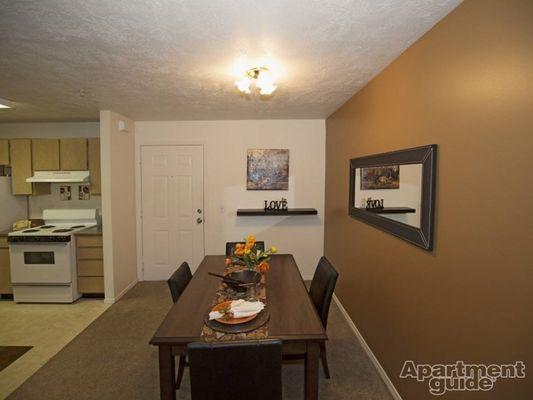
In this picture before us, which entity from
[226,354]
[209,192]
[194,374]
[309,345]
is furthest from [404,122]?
[209,192]

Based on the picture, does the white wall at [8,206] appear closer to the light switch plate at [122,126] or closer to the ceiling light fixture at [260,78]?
the light switch plate at [122,126]

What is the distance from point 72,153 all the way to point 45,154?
387 millimetres

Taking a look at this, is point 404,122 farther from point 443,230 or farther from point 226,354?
point 226,354

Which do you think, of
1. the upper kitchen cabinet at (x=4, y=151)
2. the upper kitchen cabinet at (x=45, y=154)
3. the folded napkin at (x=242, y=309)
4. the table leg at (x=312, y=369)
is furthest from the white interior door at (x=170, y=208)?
the table leg at (x=312, y=369)

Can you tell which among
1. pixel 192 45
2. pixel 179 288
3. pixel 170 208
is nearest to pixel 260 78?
pixel 192 45

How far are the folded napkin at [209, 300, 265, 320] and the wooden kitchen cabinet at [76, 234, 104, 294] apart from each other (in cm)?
276

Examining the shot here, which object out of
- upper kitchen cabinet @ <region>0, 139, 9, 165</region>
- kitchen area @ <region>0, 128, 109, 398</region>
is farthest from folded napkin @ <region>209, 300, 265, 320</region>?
upper kitchen cabinet @ <region>0, 139, 9, 165</region>

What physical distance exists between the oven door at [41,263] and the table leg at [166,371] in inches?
112

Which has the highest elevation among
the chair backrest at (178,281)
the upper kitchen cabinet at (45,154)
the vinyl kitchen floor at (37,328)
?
the upper kitchen cabinet at (45,154)

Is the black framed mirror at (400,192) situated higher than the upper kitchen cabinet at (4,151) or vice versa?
the upper kitchen cabinet at (4,151)

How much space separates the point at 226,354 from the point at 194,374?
0.56 feet

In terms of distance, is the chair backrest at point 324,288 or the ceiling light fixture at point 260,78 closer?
the chair backrest at point 324,288

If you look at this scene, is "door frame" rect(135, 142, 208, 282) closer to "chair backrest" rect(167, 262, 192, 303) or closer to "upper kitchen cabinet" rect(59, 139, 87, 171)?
"upper kitchen cabinet" rect(59, 139, 87, 171)

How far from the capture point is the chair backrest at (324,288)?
81.9 inches
